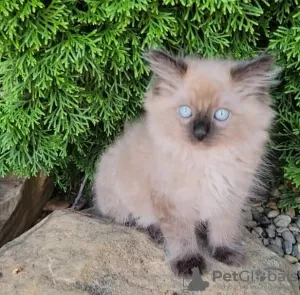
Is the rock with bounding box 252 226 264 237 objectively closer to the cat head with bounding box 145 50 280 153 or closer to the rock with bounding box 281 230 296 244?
the rock with bounding box 281 230 296 244

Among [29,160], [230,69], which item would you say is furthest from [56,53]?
[230,69]

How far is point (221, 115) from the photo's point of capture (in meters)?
1.70

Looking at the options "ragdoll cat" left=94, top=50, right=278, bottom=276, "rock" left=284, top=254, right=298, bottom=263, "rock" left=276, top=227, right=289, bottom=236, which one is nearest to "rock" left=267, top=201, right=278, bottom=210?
"rock" left=276, top=227, right=289, bottom=236

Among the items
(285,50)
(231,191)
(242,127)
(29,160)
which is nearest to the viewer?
(242,127)

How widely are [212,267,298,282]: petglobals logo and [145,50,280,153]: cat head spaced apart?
1.57 ft

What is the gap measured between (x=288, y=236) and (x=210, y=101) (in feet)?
3.30

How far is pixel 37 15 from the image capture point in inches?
74.2

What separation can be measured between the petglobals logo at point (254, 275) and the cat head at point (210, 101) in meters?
0.48

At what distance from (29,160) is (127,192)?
1.50ft

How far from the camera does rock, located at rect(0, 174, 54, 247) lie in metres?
2.31

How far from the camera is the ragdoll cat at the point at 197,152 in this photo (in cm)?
170

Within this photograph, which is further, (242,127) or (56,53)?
(56,53)

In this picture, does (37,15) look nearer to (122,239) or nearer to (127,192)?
(127,192)

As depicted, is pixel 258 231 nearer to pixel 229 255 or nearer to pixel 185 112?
pixel 229 255
